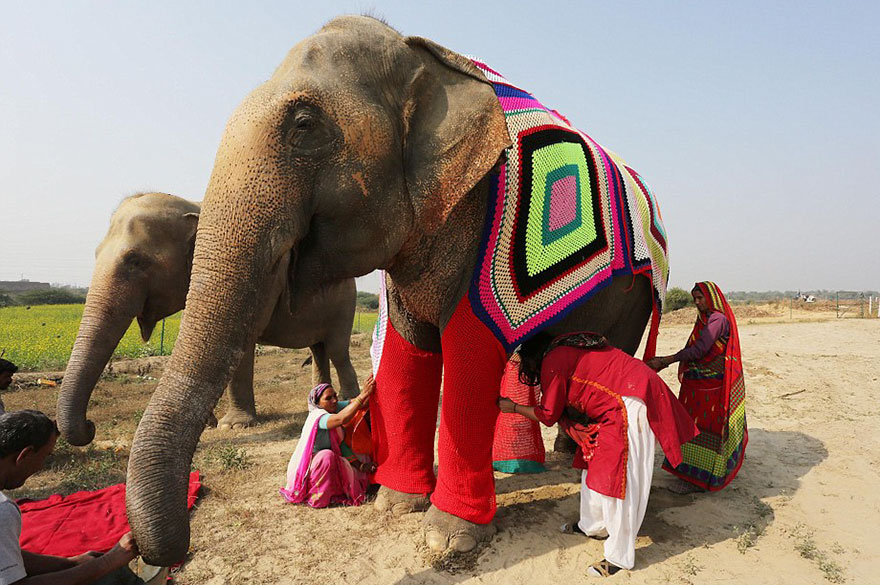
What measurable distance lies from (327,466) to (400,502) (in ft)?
2.10

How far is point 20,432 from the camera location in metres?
2.21

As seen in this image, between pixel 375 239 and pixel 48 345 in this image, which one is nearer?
pixel 375 239

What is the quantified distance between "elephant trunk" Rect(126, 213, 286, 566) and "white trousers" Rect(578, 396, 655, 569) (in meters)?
2.25

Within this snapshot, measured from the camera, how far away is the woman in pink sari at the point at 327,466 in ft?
13.5

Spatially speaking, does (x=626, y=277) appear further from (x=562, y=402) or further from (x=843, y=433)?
(x=843, y=433)

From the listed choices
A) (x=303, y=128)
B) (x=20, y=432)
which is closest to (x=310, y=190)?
(x=303, y=128)

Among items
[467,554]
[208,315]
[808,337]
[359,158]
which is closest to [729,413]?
[467,554]

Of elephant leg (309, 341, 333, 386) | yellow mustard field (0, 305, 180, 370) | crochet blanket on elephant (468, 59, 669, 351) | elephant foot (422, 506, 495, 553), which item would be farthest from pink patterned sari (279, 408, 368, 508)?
yellow mustard field (0, 305, 180, 370)

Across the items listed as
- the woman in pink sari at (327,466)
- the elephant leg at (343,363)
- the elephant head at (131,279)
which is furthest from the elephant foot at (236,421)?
the woman in pink sari at (327,466)

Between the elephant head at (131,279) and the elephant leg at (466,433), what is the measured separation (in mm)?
2865

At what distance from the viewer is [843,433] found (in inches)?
233

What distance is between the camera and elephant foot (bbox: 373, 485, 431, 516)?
3861 mm

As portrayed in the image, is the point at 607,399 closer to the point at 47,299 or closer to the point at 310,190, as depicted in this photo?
the point at 310,190

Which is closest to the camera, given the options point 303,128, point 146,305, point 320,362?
point 303,128
